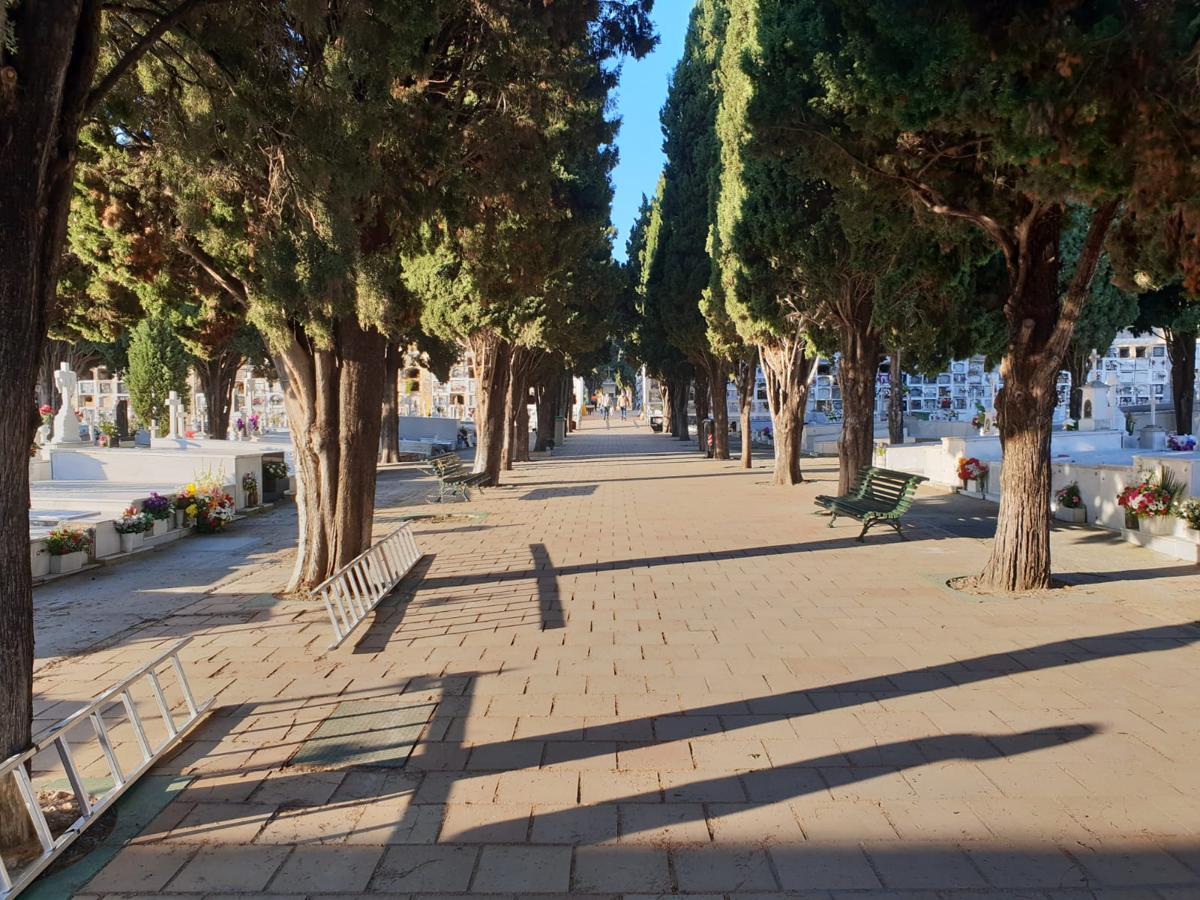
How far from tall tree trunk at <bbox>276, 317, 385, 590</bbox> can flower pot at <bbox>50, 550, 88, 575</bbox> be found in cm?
319

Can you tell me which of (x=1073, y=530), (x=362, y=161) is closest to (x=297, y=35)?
(x=362, y=161)

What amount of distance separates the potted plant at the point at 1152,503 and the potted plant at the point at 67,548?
481 inches

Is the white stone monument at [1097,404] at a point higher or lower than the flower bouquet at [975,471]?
higher

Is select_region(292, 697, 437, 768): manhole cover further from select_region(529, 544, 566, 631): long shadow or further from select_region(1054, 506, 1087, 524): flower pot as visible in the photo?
select_region(1054, 506, 1087, 524): flower pot

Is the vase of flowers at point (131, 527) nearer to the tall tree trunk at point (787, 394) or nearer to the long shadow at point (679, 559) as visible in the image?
the long shadow at point (679, 559)

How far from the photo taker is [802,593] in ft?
27.7

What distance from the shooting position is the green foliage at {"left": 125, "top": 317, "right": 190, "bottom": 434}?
98.5 ft

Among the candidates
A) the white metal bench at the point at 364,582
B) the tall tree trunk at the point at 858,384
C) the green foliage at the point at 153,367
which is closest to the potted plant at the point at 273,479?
the white metal bench at the point at 364,582

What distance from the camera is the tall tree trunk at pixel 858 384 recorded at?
48.5 feet

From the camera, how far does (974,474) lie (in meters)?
16.8

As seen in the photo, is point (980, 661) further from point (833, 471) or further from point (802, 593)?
point (833, 471)

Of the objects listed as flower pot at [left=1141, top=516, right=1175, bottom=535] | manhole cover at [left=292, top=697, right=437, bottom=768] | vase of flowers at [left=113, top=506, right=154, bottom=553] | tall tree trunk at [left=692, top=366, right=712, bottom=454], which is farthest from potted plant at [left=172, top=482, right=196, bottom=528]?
tall tree trunk at [left=692, top=366, right=712, bottom=454]

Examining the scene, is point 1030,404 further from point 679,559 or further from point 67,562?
point 67,562

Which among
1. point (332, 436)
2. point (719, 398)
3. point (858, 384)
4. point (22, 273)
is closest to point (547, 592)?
point (332, 436)
